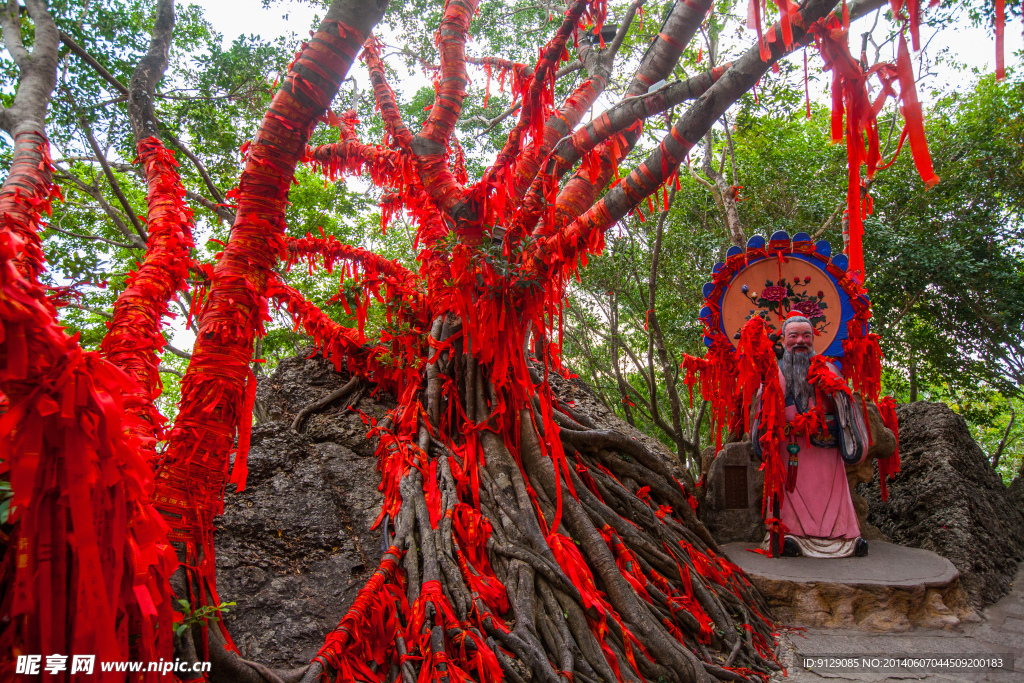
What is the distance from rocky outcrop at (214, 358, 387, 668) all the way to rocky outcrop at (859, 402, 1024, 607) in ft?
13.5

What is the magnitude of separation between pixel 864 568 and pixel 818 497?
1.74ft

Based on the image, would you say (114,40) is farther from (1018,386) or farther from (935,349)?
(1018,386)

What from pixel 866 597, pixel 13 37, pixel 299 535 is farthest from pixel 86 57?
pixel 866 597

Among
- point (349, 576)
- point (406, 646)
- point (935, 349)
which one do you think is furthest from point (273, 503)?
point (935, 349)

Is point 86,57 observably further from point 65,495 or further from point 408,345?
point 65,495

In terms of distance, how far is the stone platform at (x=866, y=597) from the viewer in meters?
3.35

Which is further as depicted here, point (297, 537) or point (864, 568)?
point (864, 568)

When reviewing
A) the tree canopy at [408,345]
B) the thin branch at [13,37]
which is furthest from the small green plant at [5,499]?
the thin branch at [13,37]

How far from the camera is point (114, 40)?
501 cm

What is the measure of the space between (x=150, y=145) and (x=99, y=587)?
158 centimetres

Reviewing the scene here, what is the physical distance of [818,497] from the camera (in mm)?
4055

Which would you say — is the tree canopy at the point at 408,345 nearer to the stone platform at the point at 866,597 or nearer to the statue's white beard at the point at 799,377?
the stone platform at the point at 866,597

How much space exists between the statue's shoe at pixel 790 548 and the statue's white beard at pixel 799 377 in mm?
935

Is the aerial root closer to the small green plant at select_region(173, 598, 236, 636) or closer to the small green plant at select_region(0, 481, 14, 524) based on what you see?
the small green plant at select_region(173, 598, 236, 636)
